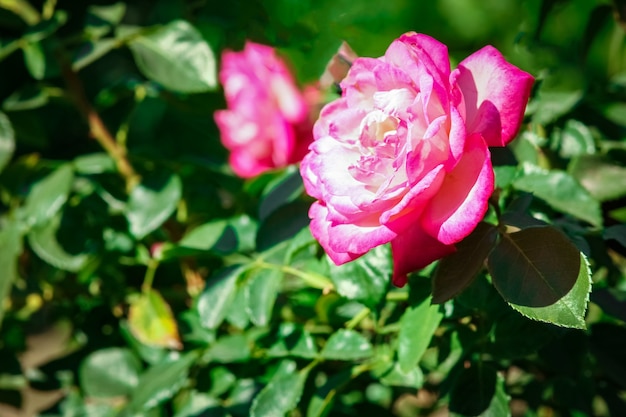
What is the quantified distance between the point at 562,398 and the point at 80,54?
0.66 m

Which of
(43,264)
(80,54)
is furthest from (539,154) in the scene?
(43,264)

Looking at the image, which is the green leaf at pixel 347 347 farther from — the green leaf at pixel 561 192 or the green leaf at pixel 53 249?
the green leaf at pixel 53 249

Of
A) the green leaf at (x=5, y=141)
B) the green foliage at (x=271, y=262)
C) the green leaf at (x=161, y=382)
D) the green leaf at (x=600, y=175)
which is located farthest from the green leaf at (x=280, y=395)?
the green leaf at (x=5, y=141)

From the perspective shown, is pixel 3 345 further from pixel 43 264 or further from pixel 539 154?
pixel 539 154

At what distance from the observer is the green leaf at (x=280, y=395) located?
0.67 metres

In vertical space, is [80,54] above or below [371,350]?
above

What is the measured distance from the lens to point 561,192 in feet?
2.11

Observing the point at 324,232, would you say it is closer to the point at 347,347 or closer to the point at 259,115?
the point at 347,347

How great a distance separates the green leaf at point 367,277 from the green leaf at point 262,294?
0.09 m

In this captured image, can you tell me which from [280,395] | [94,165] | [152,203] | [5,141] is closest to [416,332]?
[280,395]

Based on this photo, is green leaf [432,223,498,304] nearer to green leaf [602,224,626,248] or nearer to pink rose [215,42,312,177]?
green leaf [602,224,626,248]

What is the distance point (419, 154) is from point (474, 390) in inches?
9.8

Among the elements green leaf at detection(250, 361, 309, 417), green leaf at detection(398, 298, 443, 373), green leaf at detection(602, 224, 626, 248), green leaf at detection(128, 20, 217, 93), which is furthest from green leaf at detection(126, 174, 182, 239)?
green leaf at detection(602, 224, 626, 248)

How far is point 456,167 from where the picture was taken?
50 centimetres
